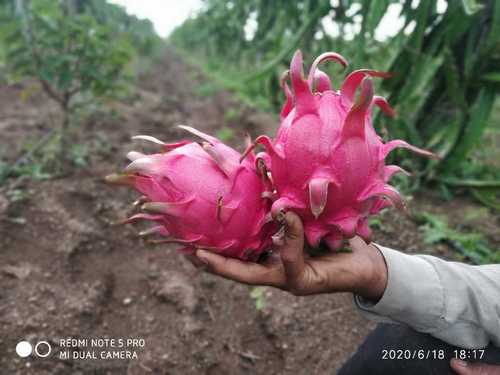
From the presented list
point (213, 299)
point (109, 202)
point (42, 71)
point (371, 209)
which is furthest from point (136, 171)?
point (42, 71)

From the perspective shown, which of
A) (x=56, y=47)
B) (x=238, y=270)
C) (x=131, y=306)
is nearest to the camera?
(x=238, y=270)

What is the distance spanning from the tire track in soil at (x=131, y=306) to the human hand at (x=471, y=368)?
2.38 ft

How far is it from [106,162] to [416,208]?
2.65 m

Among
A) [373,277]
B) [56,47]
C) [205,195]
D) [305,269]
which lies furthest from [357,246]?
[56,47]

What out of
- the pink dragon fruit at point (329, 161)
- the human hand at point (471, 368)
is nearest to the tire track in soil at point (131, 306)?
the human hand at point (471, 368)

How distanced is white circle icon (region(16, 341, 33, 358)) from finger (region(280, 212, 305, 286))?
1.30 meters

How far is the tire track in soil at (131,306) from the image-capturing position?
177 cm

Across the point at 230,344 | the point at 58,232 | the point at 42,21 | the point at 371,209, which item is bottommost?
the point at 230,344

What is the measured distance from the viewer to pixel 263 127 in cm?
498

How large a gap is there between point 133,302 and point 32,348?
531 millimetres

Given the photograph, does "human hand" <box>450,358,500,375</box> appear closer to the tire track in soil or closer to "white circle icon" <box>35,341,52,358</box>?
the tire track in soil

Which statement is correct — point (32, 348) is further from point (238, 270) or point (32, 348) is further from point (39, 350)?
point (238, 270)

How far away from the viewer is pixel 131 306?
2082mm

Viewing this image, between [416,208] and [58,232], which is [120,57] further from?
[416,208]
